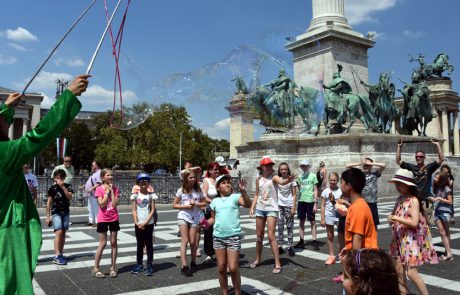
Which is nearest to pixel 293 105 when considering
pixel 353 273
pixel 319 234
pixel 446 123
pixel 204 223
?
pixel 319 234

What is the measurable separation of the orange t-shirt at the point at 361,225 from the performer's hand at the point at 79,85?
2805 millimetres

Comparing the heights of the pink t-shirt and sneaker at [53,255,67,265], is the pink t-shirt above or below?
above

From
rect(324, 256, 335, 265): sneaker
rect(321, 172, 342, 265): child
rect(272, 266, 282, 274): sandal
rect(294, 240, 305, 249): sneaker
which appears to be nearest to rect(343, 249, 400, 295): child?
rect(272, 266, 282, 274): sandal

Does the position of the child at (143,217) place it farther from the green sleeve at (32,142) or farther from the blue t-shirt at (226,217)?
the green sleeve at (32,142)

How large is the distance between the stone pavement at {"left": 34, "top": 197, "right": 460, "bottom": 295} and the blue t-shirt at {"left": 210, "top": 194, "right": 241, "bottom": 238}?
3.26 ft

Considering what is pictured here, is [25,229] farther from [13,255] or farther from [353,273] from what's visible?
[353,273]

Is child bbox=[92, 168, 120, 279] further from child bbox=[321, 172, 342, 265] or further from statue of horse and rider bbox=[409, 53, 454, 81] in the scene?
statue of horse and rider bbox=[409, 53, 454, 81]

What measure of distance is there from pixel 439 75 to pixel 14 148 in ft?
225

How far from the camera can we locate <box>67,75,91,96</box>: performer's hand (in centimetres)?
257

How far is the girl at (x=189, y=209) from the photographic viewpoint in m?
7.12

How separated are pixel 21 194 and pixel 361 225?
2.99 m

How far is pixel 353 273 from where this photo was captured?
2.32m

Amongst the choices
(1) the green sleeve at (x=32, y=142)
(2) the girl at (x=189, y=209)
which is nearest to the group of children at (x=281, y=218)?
(2) the girl at (x=189, y=209)

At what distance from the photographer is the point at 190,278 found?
6602mm
